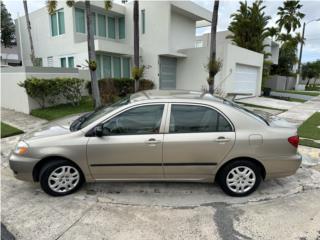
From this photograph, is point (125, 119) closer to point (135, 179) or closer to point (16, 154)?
point (135, 179)

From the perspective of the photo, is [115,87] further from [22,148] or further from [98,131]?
[98,131]

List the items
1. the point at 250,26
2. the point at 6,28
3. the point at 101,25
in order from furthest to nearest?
the point at 6,28 → the point at 250,26 → the point at 101,25

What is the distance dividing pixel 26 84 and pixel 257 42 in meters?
17.1

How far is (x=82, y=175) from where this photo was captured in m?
3.54

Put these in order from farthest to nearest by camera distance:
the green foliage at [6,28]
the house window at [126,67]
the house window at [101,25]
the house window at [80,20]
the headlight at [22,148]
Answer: the green foliage at [6,28] < the house window at [101,25] < the house window at [126,67] < the house window at [80,20] < the headlight at [22,148]

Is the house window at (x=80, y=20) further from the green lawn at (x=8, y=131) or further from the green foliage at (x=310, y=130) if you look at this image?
the green foliage at (x=310, y=130)

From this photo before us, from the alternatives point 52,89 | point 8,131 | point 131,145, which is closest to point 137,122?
point 131,145

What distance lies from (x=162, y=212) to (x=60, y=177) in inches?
63.2

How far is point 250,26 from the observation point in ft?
61.3

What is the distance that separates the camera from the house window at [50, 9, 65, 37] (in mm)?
14866

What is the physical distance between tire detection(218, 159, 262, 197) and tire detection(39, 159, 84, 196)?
2172mm

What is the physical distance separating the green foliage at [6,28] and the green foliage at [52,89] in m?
25.2

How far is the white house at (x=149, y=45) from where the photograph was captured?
46.4 feet

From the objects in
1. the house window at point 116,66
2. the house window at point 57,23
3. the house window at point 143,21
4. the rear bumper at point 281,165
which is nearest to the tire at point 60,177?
the rear bumper at point 281,165
